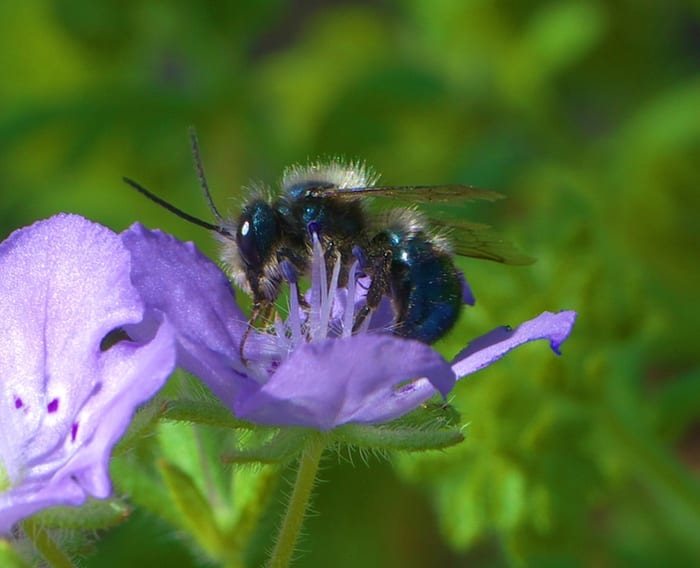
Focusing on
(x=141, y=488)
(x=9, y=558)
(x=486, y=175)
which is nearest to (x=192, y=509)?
(x=141, y=488)

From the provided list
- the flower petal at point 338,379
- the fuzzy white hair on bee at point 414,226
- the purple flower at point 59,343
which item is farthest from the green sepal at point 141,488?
the fuzzy white hair on bee at point 414,226

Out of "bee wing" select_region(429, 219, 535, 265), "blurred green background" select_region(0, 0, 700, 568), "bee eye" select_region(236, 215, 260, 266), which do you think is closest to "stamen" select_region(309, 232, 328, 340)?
"bee eye" select_region(236, 215, 260, 266)

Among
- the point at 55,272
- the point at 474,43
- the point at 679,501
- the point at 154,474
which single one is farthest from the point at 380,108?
the point at 55,272

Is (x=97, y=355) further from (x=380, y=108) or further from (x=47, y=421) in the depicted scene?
(x=380, y=108)

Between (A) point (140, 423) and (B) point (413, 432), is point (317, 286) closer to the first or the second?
(B) point (413, 432)

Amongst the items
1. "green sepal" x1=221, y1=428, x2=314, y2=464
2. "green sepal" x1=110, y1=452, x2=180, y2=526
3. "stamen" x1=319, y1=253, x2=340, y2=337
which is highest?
"stamen" x1=319, y1=253, x2=340, y2=337

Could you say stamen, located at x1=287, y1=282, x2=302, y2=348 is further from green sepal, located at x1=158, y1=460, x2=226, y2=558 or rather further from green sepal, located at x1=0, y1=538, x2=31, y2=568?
green sepal, located at x1=0, y1=538, x2=31, y2=568
